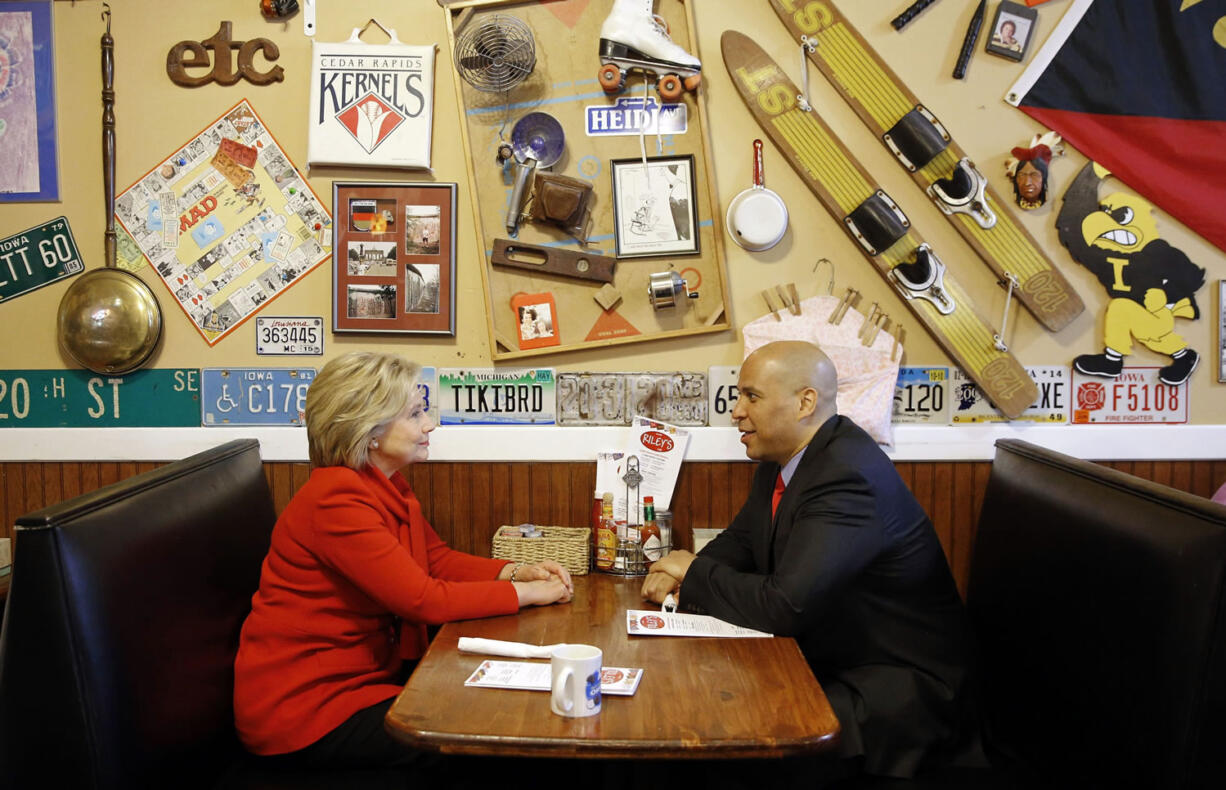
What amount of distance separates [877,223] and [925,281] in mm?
253

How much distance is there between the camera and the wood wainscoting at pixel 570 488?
118 inches

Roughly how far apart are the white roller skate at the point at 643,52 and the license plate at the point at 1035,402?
136cm

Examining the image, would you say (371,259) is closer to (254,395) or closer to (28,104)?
(254,395)

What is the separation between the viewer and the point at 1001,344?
9.66 ft

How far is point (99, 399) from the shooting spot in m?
3.08

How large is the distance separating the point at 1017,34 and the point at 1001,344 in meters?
1.04

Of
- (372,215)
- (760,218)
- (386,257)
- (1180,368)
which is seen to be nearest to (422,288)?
(386,257)

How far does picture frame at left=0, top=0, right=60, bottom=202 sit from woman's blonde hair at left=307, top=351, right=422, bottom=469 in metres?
1.67

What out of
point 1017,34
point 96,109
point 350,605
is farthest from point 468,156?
point 1017,34

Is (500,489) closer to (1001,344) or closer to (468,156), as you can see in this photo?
(468,156)

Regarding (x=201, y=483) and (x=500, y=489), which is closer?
(x=201, y=483)

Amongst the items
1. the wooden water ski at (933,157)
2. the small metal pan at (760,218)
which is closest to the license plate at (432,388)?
the small metal pan at (760,218)

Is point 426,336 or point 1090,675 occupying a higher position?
point 426,336

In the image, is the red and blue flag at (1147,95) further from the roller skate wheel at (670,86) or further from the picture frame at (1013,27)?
the roller skate wheel at (670,86)
